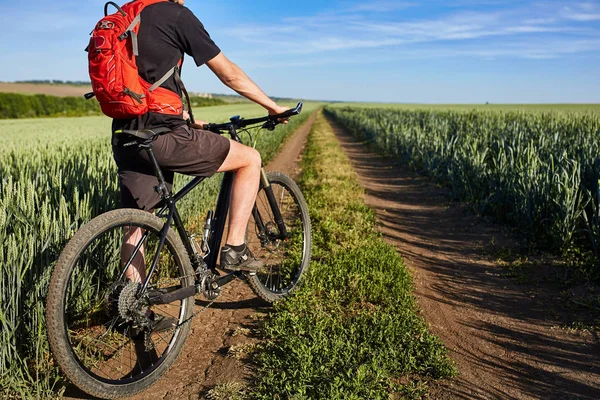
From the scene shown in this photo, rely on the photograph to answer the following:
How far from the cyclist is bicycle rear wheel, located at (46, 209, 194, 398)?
0.56 feet

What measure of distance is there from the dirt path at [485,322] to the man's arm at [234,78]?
6.60ft

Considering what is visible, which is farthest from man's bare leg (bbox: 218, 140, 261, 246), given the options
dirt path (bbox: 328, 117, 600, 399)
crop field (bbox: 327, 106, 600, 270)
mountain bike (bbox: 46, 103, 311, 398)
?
crop field (bbox: 327, 106, 600, 270)

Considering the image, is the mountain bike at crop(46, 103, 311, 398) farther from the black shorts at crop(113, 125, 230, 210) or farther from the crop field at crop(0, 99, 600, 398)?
the crop field at crop(0, 99, 600, 398)

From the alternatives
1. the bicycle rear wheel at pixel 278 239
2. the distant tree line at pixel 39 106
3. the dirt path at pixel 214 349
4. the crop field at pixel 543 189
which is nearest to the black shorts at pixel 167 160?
the bicycle rear wheel at pixel 278 239

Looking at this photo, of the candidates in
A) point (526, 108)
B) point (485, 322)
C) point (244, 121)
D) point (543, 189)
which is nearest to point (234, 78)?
point (244, 121)

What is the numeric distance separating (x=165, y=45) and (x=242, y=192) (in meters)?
1.02

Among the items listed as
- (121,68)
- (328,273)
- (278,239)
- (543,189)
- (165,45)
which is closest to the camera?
(121,68)

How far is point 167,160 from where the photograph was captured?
2.59m

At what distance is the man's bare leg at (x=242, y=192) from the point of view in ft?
9.84

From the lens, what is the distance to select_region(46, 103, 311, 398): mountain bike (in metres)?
2.14

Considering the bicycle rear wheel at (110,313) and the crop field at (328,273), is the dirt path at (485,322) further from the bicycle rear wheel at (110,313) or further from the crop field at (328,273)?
the bicycle rear wheel at (110,313)

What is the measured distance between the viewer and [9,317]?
231 centimetres

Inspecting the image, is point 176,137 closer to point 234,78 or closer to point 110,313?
point 234,78

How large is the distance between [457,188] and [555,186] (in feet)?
9.83
